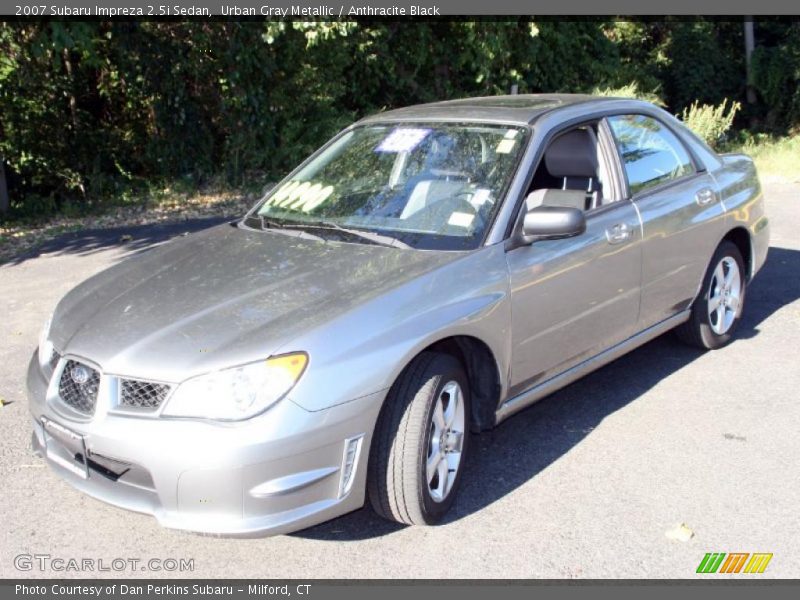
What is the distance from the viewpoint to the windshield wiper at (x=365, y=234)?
13.5 ft

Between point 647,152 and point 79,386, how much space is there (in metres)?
3.35

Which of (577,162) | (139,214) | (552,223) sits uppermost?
(577,162)

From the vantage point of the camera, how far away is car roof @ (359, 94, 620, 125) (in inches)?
182

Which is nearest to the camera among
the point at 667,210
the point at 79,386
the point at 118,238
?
the point at 79,386

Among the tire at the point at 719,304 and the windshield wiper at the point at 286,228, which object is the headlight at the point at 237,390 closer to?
the windshield wiper at the point at 286,228

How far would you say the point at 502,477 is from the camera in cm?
419

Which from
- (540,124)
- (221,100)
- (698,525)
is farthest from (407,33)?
(698,525)

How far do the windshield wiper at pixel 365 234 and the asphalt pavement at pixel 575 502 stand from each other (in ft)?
3.68

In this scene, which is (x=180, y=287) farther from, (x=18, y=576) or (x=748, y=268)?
(x=748, y=268)

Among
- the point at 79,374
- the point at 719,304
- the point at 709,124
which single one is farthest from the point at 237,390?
the point at 709,124

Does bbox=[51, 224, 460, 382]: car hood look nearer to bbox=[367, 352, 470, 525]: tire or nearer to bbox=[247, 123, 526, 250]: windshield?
bbox=[247, 123, 526, 250]: windshield

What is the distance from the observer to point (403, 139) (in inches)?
188

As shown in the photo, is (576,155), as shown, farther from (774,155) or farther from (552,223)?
(774,155)

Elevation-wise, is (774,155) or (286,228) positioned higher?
(286,228)
